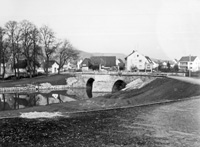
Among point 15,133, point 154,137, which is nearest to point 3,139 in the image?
point 15,133

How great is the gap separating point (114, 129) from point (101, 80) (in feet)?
184

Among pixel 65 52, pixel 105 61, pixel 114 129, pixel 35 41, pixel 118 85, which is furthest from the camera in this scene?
pixel 105 61

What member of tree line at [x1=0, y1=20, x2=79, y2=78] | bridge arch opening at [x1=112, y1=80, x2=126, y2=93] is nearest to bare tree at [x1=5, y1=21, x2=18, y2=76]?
tree line at [x1=0, y1=20, x2=79, y2=78]

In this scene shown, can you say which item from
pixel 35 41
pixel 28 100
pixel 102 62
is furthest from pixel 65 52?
pixel 28 100

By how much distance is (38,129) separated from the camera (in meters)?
20.1

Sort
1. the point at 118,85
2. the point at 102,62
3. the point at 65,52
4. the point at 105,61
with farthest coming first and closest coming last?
the point at 105,61
the point at 102,62
the point at 65,52
the point at 118,85

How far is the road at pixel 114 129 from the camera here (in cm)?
1645

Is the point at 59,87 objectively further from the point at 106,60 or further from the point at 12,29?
the point at 106,60

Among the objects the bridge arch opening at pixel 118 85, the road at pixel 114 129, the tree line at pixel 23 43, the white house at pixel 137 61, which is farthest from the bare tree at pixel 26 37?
the road at pixel 114 129

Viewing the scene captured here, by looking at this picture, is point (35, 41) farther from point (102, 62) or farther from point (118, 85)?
point (102, 62)

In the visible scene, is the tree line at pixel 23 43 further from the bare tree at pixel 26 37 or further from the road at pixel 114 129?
the road at pixel 114 129

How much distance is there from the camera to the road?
648 inches

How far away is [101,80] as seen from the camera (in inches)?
2968

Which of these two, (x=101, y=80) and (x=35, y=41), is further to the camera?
(x=35, y=41)
